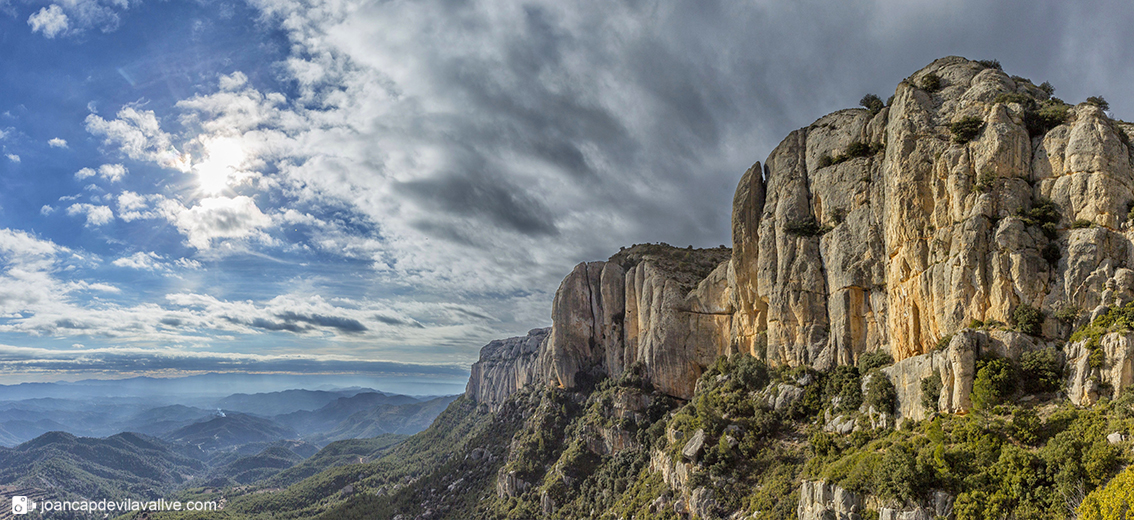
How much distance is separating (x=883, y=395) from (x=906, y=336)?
5.95 meters

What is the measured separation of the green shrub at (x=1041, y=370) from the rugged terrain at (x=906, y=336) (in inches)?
5.7

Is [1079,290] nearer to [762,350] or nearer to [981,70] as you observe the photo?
[981,70]

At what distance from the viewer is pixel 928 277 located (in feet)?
146

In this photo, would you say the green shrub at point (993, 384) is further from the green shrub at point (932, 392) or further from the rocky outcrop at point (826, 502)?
the rocky outcrop at point (826, 502)

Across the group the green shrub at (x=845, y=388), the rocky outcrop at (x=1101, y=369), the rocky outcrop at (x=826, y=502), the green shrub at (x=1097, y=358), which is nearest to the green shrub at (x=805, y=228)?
the green shrub at (x=845, y=388)

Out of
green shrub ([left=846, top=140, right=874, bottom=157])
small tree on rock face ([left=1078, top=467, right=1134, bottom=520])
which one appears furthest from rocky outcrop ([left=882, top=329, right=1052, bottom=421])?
green shrub ([left=846, top=140, right=874, bottom=157])

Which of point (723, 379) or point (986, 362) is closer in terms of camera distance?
point (986, 362)

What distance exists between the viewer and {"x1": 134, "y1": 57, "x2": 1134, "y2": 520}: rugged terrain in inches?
1344

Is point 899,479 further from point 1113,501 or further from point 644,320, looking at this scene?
point 644,320

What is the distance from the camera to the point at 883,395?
45281 millimetres

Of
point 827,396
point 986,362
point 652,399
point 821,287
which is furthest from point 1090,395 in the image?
point 652,399

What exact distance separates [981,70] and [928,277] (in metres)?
23.6

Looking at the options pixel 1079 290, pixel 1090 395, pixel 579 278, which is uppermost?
pixel 579 278

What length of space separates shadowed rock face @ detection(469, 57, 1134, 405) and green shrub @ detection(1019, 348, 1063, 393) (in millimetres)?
1354
